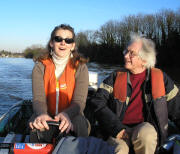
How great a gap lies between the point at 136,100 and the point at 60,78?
2.90ft

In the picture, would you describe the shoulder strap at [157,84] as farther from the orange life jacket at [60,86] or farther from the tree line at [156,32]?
the tree line at [156,32]

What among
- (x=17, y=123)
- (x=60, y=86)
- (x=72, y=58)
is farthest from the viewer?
(x=17, y=123)

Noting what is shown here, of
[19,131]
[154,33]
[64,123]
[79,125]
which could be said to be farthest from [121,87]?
[154,33]

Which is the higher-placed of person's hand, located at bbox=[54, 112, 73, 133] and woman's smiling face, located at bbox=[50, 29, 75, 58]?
woman's smiling face, located at bbox=[50, 29, 75, 58]

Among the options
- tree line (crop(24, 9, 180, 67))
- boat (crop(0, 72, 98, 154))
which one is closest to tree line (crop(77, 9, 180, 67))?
tree line (crop(24, 9, 180, 67))

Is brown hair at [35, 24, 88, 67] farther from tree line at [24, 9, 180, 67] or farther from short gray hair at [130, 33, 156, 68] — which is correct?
tree line at [24, 9, 180, 67]

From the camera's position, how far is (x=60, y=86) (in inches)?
95.6

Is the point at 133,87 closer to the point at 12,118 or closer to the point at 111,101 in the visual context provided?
the point at 111,101

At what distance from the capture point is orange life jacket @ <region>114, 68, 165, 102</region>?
87.7 inches

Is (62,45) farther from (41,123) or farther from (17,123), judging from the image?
(17,123)

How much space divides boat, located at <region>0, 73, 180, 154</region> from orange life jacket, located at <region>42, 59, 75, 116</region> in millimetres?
490

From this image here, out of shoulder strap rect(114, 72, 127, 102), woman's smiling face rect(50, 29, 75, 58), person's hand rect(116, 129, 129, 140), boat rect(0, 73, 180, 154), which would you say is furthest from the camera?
woman's smiling face rect(50, 29, 75, 58)

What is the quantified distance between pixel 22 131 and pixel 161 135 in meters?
2.12

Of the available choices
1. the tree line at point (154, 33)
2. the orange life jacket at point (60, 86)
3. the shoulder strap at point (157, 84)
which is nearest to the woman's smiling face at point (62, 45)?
the orange life jacket at point (60, 86)
